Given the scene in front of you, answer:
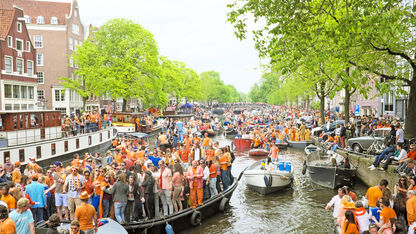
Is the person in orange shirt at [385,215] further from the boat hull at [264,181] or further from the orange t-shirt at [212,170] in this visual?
the boat hull at [264,181]

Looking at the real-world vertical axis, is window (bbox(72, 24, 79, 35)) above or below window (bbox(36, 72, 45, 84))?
above

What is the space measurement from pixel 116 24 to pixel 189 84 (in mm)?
40923

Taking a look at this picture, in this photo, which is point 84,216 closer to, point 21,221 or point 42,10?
point 21,221

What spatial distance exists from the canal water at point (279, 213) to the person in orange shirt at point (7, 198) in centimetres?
599

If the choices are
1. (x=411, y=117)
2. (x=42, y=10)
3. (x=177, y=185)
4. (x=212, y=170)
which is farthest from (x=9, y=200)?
(x=42, y=10)

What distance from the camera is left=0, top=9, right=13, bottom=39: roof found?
36.3 meters

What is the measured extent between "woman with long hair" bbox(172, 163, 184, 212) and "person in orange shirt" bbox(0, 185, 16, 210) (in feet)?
16.1

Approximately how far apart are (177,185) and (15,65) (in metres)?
32.1

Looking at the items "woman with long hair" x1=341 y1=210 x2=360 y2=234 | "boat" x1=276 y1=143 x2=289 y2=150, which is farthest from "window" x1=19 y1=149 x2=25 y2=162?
"boat" x1=276 y1=143 x2=289 y2=150

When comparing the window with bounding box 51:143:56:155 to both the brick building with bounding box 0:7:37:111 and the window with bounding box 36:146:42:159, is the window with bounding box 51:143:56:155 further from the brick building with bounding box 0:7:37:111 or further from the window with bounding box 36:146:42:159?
the brick building with bounding box 0:7:37:111

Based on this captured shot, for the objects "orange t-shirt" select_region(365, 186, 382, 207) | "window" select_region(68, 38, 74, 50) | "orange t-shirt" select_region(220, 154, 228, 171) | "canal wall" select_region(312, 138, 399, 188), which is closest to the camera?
"orange t-shirt" select_region(365, 186, 382, 207)

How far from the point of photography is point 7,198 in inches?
364

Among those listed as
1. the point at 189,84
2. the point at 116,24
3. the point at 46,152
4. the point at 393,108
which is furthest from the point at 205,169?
the point at 189,84

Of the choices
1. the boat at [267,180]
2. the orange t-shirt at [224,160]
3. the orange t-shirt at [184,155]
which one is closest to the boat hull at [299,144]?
the boat at [267,180]
